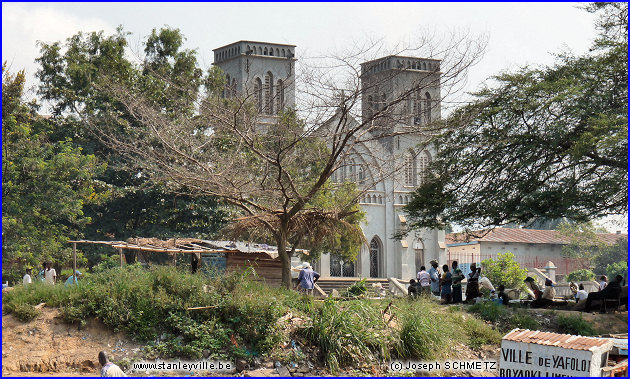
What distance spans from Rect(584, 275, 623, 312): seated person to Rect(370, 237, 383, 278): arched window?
2605 cm

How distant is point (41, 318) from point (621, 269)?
37670 mm

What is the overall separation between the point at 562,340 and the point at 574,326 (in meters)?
5.32

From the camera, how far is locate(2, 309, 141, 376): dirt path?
14.7m

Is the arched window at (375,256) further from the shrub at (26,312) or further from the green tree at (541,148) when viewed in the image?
the shrub at (26,312)

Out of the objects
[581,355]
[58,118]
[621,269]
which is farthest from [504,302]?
[621,269]

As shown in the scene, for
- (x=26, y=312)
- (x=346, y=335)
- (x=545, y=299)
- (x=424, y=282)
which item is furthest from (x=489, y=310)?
(x=26, y=312)

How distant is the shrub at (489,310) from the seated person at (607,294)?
7.43 ft

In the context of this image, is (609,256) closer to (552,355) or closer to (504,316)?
(504,316)

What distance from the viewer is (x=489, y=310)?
1912 cm

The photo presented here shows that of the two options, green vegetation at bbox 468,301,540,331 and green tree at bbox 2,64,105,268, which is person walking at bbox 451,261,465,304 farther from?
green tree at bbox 2,64,105,268

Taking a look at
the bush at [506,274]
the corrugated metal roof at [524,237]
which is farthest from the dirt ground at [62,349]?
the corrugated metal roof at [524,237]

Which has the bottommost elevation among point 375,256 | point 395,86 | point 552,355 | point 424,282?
point 552,355

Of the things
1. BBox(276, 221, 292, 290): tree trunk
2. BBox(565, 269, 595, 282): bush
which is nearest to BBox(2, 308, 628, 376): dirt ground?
BBox(276, 221, 292, 290): tree trunk

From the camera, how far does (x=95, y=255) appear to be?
100 feet
